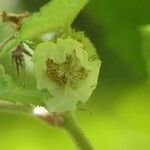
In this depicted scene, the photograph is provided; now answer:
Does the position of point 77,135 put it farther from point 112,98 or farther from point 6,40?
point 112,98

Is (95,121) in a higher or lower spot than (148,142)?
higher

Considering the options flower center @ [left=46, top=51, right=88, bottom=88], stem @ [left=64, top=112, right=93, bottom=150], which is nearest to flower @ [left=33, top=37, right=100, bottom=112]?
flower center @ [left=46, top=51, right=88, bottom=88]

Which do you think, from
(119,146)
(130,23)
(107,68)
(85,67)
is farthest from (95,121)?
(85,67)

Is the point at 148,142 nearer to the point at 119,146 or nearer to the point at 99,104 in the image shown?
the point at 119,146

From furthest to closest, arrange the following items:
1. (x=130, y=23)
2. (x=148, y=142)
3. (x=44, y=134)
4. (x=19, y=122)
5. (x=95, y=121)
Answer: (x=19, y=122)
(x=44, y=134)
(x=95, y=121)
(x=148, y=142)
(x=130, y=23)

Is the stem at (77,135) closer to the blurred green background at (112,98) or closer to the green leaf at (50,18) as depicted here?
the blurred green background at (112,98)

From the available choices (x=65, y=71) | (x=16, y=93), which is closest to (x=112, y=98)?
(x=65, y=71)

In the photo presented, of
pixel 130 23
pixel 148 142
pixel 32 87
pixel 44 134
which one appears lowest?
pixel 32 87
